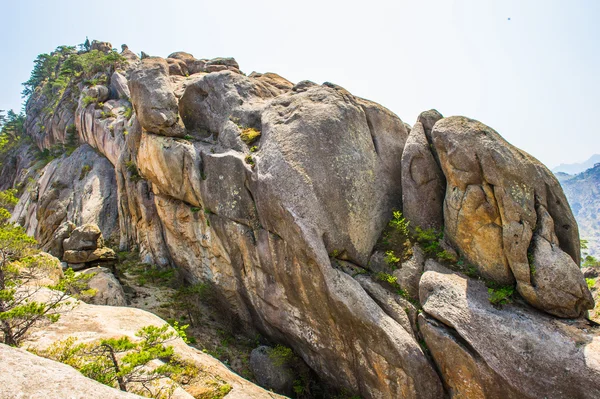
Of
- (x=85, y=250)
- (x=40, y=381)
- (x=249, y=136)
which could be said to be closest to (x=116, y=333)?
(x=40, y=381)

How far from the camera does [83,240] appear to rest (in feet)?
76.7

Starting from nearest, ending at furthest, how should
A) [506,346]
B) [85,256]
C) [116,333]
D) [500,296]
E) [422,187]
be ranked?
[506,346] → [116,333] → [500,296] → [422,187] → [85,256]

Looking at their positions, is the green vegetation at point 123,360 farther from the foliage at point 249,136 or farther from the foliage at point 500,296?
the foliage at point 249,136

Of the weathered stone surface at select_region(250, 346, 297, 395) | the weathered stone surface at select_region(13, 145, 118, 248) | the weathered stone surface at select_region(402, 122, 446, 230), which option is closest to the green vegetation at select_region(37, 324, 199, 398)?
the weathered stone surface at select_region(250, 346, 297, 395)

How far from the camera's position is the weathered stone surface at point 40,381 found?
5992 mm

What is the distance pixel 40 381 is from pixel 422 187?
16.4 m

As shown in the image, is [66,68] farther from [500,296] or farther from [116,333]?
[500,296]

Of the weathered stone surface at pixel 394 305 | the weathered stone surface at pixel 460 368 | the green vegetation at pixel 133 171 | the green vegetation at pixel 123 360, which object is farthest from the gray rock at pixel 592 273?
the green vegetation at pixel 133 171

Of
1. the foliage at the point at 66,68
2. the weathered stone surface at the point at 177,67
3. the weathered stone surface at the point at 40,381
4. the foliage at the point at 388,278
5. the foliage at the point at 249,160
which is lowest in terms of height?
Result: the foliage at the point at 388,278

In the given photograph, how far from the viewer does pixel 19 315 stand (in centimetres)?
835

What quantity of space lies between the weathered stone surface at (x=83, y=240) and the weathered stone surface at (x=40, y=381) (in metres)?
18.4

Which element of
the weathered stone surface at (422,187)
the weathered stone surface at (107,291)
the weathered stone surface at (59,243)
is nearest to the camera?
the weathered stone surface at (422,187)

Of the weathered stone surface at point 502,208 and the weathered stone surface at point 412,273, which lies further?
the weathered stone surface at point 412,273

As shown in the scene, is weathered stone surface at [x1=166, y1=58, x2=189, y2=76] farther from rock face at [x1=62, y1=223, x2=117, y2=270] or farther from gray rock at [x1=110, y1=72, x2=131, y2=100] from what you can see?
rock face at [x1=62, y1=223, x2=117, y2=270]
